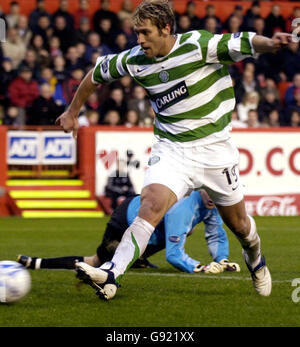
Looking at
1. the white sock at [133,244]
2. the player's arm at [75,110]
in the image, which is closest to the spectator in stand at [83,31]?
the player's arm at [75,110]

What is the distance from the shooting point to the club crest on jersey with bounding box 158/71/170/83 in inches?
277

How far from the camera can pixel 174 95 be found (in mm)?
7027

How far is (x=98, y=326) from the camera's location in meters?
6.08

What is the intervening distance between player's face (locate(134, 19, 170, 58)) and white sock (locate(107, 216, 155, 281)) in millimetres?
1225

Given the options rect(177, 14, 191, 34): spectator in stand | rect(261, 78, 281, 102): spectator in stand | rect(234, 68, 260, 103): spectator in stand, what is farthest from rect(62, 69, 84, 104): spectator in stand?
rect(261, 78, 281, 102): spectator in stand

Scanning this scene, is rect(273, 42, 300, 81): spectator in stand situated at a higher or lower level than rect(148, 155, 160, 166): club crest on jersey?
higher

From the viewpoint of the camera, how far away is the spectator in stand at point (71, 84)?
690 inches

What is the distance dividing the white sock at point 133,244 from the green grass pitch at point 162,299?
36cm

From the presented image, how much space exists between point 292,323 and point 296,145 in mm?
A: 12077

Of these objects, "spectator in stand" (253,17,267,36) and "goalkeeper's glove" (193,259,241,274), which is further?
"spectator in stand" (253,17,267,36)

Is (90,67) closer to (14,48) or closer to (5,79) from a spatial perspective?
(14,48)

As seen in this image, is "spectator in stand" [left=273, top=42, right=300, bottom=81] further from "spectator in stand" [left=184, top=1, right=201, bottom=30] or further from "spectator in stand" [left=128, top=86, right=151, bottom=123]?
"spectator in stand" [left=128, top=86, right=151, bottom=123]

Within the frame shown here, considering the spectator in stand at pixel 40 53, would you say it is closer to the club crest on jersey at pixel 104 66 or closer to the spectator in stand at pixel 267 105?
the spectator in stand at pixel 267 105
